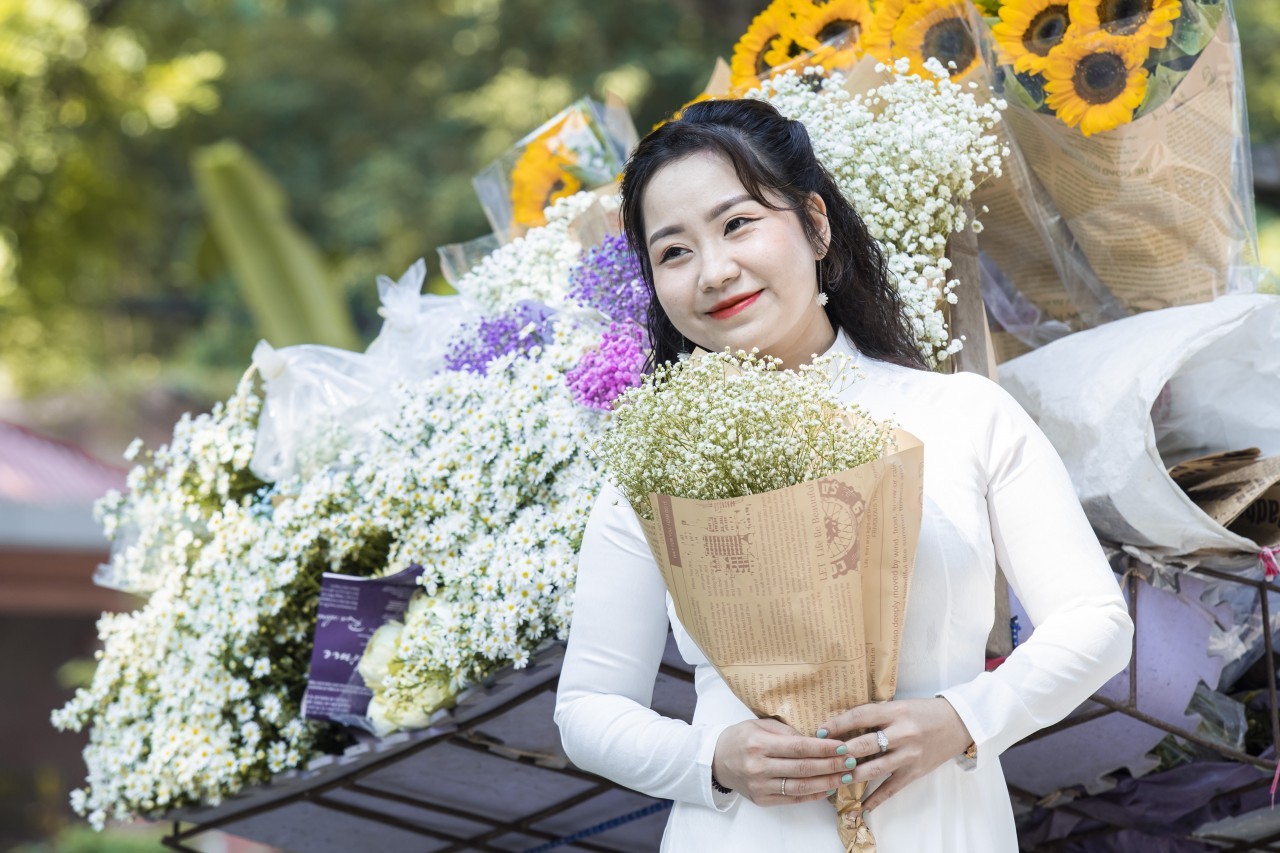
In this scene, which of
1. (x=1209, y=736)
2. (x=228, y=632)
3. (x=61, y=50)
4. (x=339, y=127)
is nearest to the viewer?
(x=1209, y=736)

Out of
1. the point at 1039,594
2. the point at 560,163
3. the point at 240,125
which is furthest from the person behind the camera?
the point at 240,125

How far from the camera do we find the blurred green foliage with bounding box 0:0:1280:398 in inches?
355

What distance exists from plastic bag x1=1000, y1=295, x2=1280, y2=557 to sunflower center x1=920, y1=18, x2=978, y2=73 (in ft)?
1.47

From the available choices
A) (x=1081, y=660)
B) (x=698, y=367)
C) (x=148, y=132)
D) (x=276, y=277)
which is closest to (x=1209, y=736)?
(x=1081, y=660)

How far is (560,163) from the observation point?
266 centimetres

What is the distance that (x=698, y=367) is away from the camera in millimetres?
1418

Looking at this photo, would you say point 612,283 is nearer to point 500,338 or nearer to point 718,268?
point 500,338

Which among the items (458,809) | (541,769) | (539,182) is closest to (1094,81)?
(539,182)

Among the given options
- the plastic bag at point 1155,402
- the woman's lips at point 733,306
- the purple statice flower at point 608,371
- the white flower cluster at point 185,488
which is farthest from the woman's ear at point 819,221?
the white flower cluster at point 185,488

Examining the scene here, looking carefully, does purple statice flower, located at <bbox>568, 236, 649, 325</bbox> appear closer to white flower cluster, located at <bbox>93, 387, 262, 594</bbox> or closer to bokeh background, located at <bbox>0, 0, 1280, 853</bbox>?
white flower cluster, located at <bbox>93, 387, 262, 594</bbox>

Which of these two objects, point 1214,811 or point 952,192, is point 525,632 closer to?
point 952,192

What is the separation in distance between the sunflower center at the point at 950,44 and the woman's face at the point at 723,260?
0.64m

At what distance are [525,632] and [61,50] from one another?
8.25 metres

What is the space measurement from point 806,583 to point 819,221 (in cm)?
56
